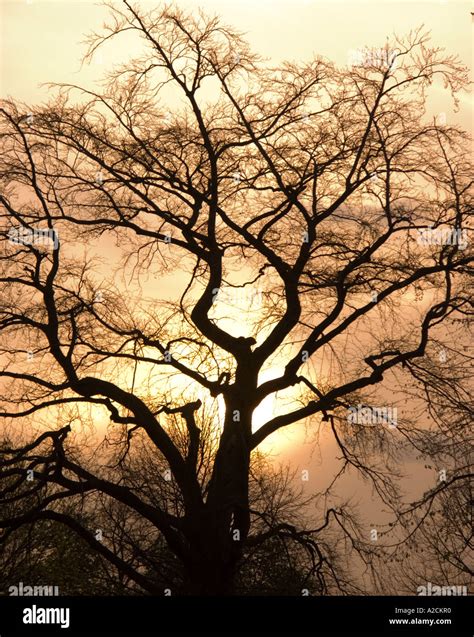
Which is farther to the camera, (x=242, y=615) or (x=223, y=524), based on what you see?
(x=223, y=524)

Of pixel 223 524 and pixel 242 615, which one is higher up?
pixel 223 524

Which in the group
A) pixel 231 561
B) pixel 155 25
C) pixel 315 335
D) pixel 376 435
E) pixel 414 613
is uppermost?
pixel 155 25

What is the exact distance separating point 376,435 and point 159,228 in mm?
4792

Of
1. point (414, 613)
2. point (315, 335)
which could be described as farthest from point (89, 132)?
point (414, 613)

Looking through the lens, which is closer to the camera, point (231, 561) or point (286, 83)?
point (231, 561)

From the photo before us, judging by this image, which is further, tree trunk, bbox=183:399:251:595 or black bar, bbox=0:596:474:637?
tree trunk, bbox=183:399:251:595

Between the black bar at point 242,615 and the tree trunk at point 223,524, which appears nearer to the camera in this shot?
the black bar at point 242,615

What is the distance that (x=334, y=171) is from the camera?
14562 millimetres

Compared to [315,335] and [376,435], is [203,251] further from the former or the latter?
[376,435]

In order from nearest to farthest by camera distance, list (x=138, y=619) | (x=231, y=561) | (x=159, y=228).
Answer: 1. (x=138, y=619)
2. (x=231, y=561)
3. (x=159, y=228)

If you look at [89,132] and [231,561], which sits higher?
[89,132]

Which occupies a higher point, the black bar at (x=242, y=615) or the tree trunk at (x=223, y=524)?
the tree trunk at (x=223, y=524)

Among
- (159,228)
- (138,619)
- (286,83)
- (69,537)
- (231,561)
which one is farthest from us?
(69,537)

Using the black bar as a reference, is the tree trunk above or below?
above
